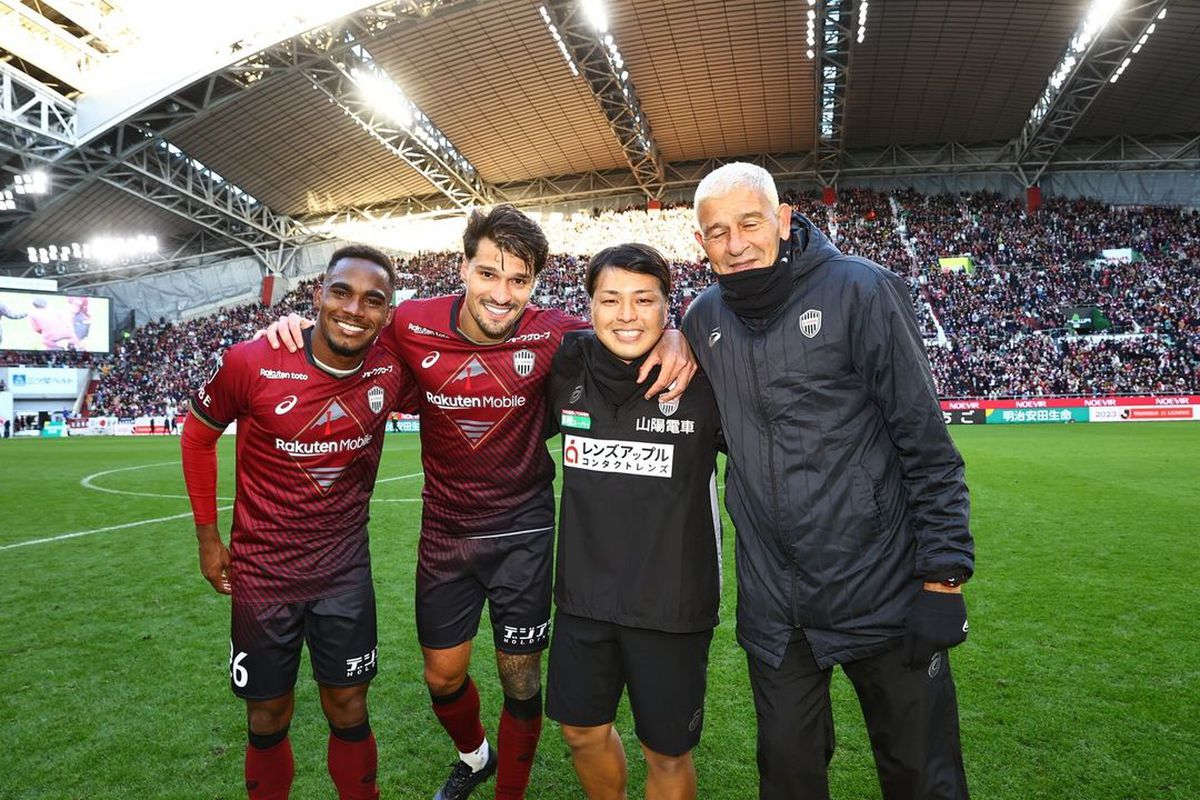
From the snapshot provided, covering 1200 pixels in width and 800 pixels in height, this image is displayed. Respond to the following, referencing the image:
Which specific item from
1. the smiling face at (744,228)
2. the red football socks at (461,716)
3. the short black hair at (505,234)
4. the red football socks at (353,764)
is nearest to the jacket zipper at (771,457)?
the smiling face at (744,228)

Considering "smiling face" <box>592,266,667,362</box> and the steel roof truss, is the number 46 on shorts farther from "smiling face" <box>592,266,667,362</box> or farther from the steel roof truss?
the steel roof truss

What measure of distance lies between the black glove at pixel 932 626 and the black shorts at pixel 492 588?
1.64 m

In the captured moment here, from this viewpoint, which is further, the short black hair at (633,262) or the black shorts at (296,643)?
the black shorts at (296,643)

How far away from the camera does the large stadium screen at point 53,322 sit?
36.5m

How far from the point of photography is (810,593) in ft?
7.57

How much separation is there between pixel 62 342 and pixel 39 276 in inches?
260

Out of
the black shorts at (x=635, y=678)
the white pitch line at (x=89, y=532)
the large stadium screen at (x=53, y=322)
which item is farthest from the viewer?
the large stadium screen at (x=53, y=322)

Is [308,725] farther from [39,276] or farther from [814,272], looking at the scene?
[39,276]

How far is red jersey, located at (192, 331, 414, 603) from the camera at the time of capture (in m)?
2.98

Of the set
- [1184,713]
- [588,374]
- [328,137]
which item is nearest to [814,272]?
[588,374]

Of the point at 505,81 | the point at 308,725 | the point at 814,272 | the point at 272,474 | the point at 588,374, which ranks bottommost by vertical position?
the point at 308,725

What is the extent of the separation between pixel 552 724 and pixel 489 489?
1577 millimetres

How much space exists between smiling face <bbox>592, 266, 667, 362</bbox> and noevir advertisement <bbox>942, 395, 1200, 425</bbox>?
25.5 m

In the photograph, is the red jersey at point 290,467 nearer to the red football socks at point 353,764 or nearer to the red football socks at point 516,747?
the red football socks at point 353,764
